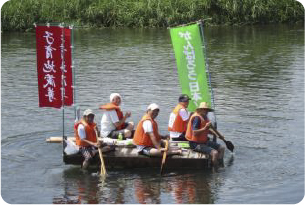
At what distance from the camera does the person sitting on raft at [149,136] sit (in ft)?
50.8

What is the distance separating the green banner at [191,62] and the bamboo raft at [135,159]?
1.82m

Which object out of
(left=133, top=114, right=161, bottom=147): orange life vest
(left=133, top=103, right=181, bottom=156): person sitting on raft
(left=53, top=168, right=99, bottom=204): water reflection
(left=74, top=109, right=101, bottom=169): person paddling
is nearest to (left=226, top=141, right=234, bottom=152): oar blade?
(left=133, top=103, right=181, bottom=156): person sitting on raft

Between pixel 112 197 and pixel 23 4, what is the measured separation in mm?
33465

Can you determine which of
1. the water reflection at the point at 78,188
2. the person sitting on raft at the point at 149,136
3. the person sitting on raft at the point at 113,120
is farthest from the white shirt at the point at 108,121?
the water reflection at the point at 78,188

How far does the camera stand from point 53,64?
1633 cm

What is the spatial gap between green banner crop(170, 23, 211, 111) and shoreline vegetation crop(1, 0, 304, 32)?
28.8m

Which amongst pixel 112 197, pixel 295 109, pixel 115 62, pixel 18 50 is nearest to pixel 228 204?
pixel 112 197

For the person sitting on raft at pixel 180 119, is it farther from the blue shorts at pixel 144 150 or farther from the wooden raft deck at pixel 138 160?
the blue shorts at pixel 144 150

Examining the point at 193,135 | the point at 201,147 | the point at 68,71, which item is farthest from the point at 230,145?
the point at 68,71

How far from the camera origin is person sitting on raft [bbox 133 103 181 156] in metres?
15.5

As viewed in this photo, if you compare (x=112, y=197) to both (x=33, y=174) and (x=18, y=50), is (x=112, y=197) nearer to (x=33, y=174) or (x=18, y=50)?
(x=33, y=174)

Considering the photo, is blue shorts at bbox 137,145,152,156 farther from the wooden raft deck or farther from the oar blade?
the oar blade

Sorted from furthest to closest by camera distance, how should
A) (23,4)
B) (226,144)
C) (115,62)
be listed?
(23,4)
(115,62)
(226,144)

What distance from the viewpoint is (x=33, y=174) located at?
1598cm
